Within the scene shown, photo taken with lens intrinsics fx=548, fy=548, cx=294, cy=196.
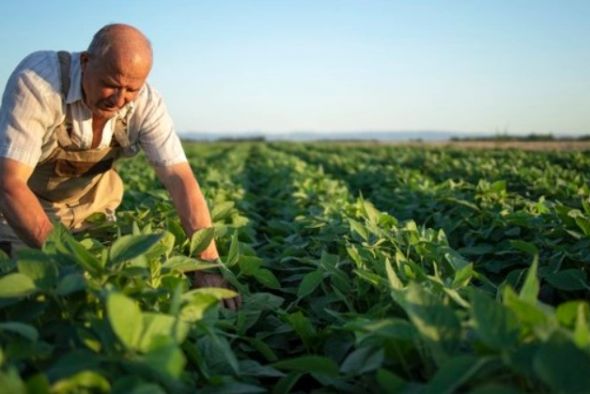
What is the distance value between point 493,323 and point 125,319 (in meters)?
0.76

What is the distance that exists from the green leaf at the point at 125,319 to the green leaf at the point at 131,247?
1.18ft

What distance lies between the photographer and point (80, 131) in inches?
107

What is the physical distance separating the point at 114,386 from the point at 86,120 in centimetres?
191

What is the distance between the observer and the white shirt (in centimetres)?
234

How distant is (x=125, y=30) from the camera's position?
2334 millimetres

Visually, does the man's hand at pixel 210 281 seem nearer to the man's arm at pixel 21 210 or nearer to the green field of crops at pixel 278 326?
the green field of crops at pixel 278 326

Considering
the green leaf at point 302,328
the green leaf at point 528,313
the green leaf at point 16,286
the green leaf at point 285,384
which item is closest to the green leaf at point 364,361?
the green leaf at point 285,384

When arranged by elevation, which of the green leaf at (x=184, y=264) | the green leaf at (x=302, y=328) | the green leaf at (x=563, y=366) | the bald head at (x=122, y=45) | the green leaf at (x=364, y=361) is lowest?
the green leaf at (x=302, y=328)

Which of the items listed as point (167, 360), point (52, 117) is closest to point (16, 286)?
point (167, 360)

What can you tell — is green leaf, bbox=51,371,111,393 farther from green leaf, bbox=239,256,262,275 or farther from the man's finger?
green leaf, bbox=239,256,262,275

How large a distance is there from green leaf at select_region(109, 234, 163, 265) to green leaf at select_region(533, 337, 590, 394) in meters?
1.01

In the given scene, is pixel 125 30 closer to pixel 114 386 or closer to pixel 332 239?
pixel 332 239

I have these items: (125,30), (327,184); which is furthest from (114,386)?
(327,184)

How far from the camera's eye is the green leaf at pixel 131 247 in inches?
59.6
